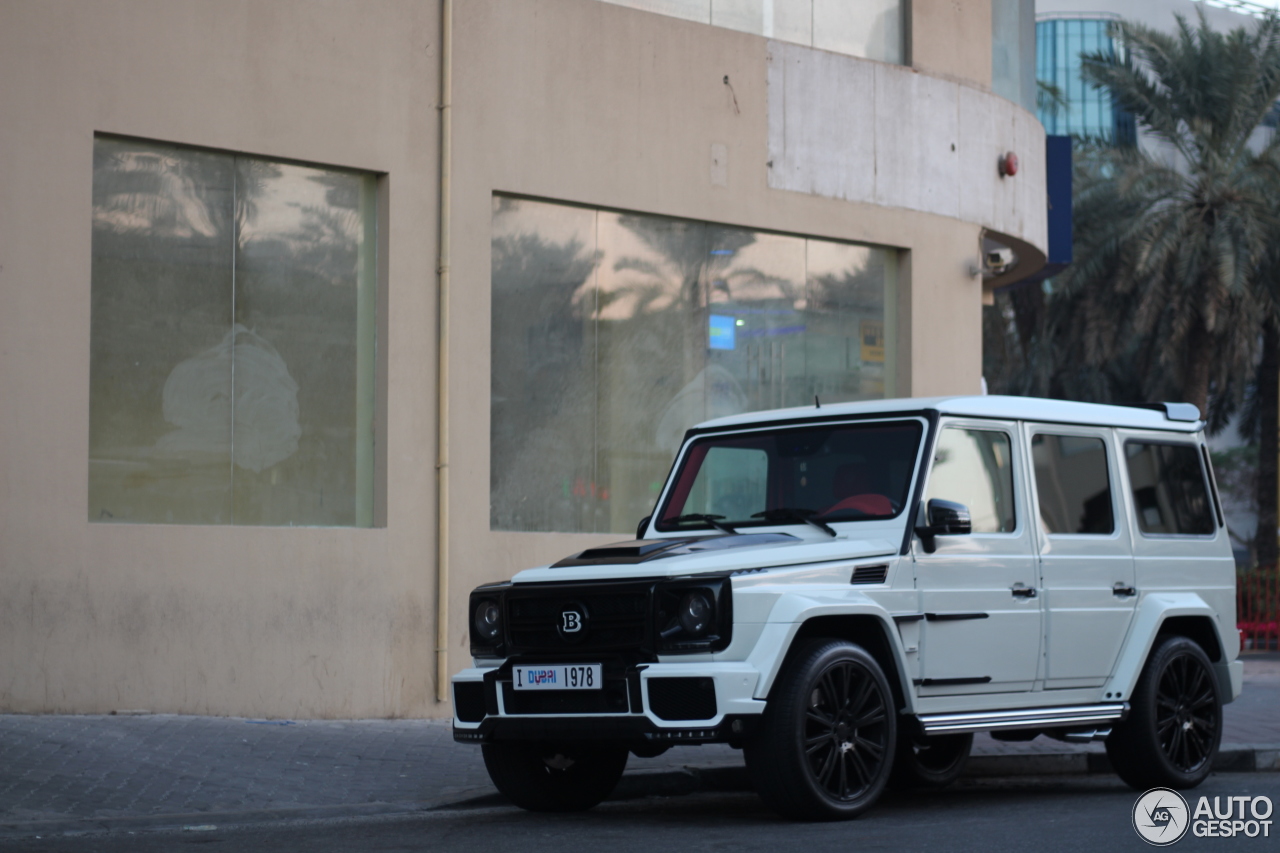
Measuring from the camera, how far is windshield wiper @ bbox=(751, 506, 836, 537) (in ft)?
25.7

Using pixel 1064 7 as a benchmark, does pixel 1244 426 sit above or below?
below

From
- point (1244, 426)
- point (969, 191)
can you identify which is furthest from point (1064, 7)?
point (969, 191)

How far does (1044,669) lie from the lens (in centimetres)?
810

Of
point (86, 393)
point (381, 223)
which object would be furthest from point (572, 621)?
point (381, 223)

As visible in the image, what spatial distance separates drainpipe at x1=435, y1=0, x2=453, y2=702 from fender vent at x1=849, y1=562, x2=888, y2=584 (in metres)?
5.37

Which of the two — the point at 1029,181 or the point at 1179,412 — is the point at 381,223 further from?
the point at 1029,181

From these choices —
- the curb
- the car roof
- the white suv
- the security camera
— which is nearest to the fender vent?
the white suv

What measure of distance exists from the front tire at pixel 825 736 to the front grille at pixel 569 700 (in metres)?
0.58

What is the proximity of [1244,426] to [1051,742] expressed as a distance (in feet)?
92.5

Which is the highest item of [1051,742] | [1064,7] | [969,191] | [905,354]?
[1064,7]

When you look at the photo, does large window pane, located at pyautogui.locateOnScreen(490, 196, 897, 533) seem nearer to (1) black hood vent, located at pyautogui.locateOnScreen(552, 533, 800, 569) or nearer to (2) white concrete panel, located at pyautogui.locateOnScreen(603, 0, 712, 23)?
(2) white concrete panel, located at pyautogui.locateOnScreen(603, 0, 712, 23)

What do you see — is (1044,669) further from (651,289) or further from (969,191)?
(969,191)

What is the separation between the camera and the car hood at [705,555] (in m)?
7.01

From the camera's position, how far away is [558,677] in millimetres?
7098
